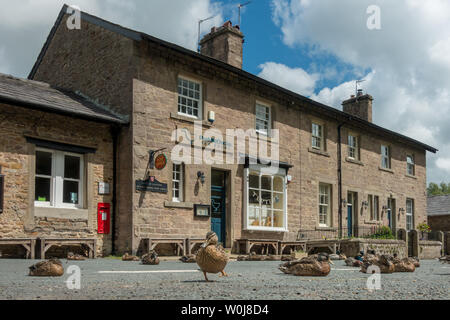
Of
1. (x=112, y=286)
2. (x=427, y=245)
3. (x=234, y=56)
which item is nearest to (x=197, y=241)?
(x=234, y=56)

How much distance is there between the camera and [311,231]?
19906mm

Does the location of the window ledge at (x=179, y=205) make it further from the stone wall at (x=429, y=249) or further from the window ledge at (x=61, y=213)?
the stone wall at (x=429, y=249)

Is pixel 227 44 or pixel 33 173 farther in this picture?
pixel 227 44

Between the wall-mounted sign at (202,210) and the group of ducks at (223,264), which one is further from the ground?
the wall-mounted sign at (202,210)

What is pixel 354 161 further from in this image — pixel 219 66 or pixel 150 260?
pixel 150 260

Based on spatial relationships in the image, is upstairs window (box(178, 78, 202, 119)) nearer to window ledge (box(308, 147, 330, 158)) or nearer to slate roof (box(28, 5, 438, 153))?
slate roof (box(28, 5, 438, 153))

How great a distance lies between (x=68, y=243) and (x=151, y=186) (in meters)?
2.86

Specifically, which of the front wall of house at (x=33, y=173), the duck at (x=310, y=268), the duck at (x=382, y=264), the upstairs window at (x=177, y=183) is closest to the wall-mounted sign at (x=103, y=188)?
the front wall of house at (x=33, y=173)

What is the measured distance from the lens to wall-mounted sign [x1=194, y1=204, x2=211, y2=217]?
15.8m

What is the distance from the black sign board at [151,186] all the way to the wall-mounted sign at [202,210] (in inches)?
50.6

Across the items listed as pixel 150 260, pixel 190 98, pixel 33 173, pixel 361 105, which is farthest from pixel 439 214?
pixel 33 173

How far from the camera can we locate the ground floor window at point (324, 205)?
2139 cm

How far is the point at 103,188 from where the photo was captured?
47.8ft

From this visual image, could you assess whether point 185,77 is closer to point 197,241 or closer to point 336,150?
point 197,241
